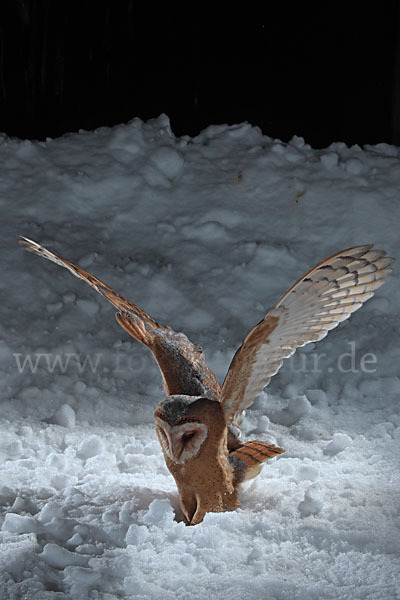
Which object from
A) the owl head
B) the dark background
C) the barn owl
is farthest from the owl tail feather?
the dark background

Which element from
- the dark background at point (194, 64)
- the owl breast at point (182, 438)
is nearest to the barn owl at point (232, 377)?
the owl breast at point (182, 438)

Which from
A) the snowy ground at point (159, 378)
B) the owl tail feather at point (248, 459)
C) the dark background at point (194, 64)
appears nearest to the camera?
the snowy ground at point (159, 378)

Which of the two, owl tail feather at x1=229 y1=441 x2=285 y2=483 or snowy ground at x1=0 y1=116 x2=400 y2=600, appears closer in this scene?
snowy ground at x1=0 y1=116 x2=400 y2=600

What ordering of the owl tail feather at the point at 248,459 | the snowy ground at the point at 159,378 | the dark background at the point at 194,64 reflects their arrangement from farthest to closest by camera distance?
the dark background at the point at 194,64
the owl tail feather at the point at 248,459
the snowy ground at the point at 159,378

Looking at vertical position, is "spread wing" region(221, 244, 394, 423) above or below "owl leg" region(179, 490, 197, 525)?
above

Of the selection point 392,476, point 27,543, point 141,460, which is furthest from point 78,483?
point 392,476

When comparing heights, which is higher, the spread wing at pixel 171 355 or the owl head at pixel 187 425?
the spread wing at pixel 171 355

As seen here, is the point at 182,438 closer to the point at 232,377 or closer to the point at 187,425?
the point at 187,425

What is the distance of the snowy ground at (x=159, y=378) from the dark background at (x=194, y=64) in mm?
156

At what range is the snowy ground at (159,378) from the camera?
1407mm

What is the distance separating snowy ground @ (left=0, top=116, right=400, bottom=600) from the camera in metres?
1.41

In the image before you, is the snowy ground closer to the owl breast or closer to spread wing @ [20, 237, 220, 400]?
the owl breast

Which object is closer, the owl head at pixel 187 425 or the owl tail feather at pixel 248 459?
the owl head at pixel 187 425

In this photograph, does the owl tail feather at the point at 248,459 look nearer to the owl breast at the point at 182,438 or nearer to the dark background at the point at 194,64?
the owl breast at the point at 182,438
